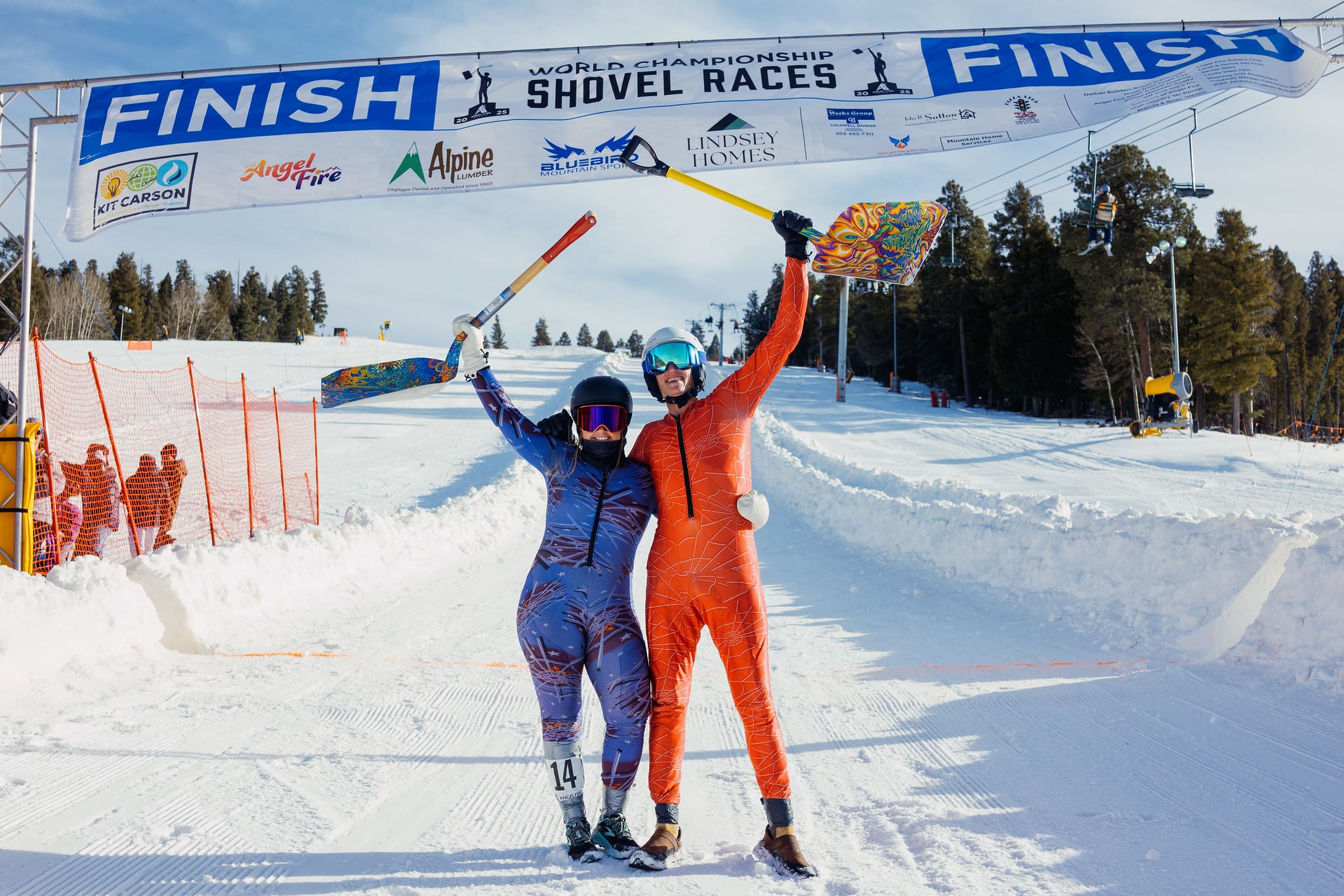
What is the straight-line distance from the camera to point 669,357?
3.36 meters

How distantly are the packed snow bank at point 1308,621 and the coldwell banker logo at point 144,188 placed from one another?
8121 mm

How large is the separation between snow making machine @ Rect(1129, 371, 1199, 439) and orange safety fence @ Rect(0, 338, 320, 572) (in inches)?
927

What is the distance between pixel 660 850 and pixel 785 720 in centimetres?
182

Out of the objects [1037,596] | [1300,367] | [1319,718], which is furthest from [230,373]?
[1300,367]

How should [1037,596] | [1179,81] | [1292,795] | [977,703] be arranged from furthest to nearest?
[1037,596] → [1179,81] → [977,703] → [1292,795]

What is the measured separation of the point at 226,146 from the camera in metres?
6.18

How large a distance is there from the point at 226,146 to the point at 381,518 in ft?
16.1

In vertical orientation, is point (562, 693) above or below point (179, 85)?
below

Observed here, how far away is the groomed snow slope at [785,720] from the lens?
9.85 ft

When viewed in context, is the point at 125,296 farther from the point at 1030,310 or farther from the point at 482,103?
the point at 482,103

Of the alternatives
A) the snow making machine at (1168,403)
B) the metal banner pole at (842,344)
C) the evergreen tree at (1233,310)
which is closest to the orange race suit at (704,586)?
the snow making machine at (1168,403)

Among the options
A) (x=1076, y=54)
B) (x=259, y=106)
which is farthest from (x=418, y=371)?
(x=1076, y=54)

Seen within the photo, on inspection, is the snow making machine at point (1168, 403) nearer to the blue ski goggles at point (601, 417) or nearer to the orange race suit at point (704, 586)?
the orange race suit at point (704, 586)

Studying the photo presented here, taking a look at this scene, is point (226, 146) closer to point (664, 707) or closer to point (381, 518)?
point (381, 518)
